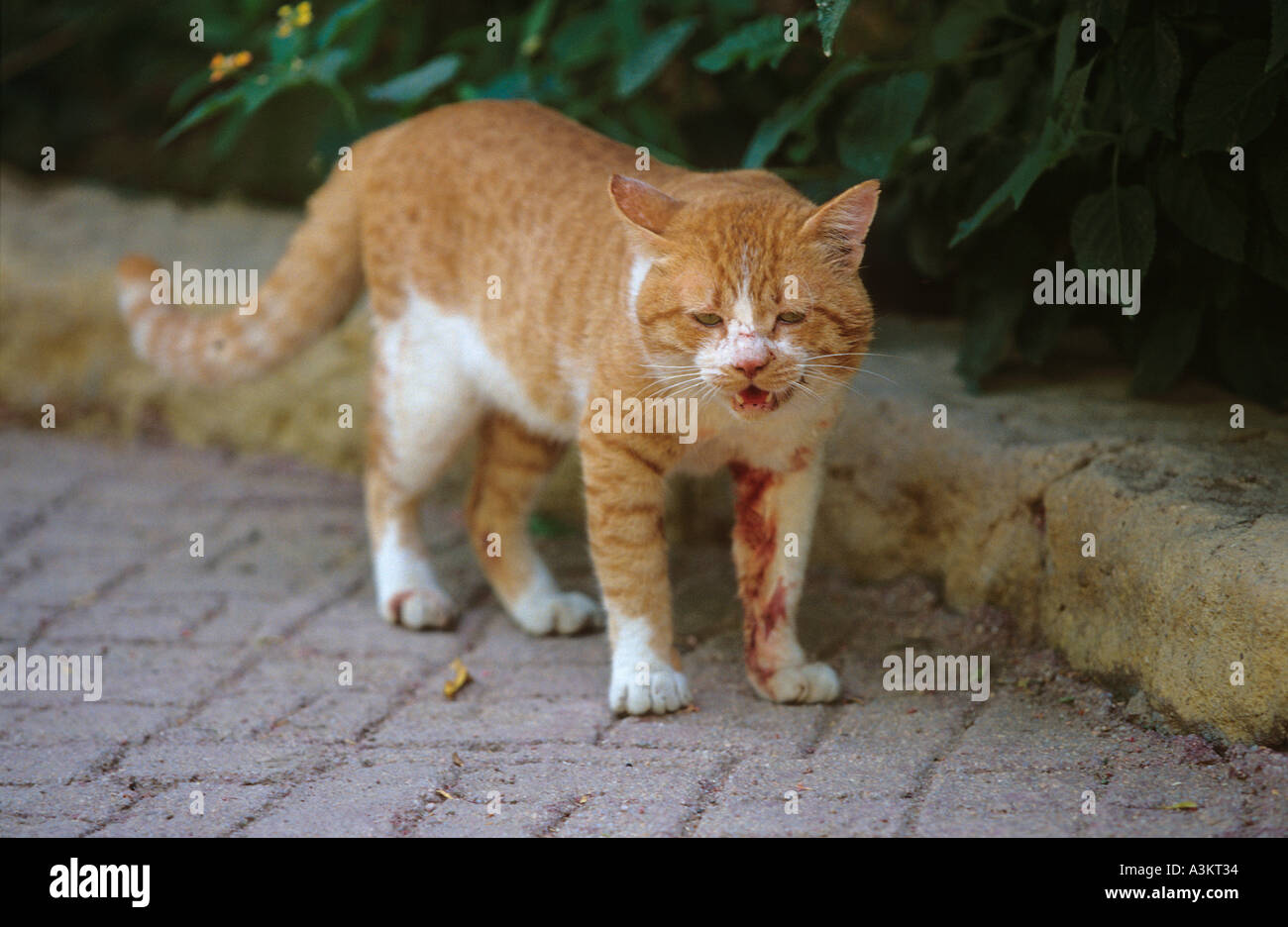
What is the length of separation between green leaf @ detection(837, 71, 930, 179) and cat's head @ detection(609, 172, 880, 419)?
0.57 meters

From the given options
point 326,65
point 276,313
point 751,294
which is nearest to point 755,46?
point 751,294

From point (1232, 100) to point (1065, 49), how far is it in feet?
1.39

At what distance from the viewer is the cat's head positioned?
3115 mm

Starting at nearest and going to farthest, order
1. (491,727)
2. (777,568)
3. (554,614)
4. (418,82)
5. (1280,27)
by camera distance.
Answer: (1280,27), (491,727), (777,568), (554,614), (418,82)

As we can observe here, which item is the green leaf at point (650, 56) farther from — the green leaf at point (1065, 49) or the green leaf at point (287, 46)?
the green leaf at point (1065, 49)

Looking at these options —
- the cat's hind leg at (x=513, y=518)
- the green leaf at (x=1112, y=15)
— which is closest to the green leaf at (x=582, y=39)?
the cat's hind leg at (x=513, y=518)

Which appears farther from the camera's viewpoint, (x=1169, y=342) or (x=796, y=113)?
(x=796, y=113)

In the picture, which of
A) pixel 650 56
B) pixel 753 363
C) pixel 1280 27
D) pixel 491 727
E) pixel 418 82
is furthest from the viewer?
Result: pixel 418 82

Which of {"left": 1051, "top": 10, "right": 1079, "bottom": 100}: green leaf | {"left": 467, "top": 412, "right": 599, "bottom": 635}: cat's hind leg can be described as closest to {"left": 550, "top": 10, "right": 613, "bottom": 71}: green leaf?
{"left": 467, "top": 412, "right": 599, "bottom": 635}: cat's hind leg

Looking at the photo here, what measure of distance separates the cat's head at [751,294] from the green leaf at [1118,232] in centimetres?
69

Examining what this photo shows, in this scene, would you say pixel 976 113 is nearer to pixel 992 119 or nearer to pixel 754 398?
pixel 992 119

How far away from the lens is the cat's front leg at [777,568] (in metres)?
3.60

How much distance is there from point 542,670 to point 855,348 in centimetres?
135

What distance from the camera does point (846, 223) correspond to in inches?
126
